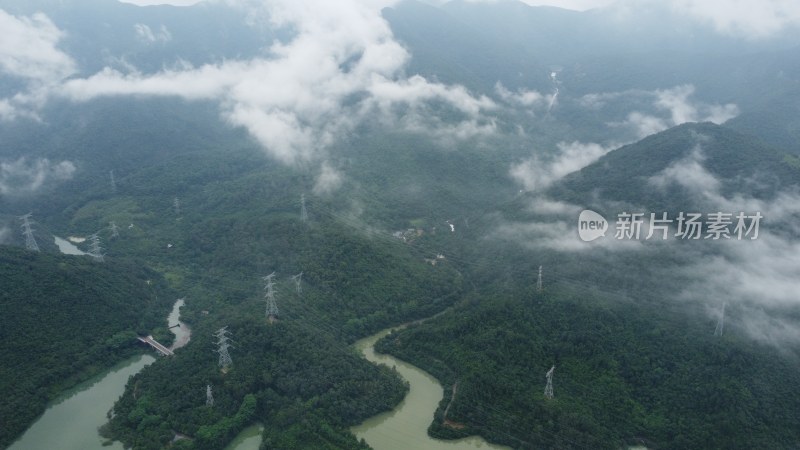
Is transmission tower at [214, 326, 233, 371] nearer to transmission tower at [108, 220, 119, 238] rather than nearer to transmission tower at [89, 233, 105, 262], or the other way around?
transmission tower at [89, 233, 105, 262]

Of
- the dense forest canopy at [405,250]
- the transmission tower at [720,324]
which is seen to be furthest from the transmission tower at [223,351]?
the transmission tower at [720,324]

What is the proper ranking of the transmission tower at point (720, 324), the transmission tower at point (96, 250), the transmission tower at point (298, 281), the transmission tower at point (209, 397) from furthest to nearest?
the transmission tower at point (96, 250) → the transmission tower at point (298, 281) → the transmission tower at point (720, 324) → the transmission tower at point (209, 397)

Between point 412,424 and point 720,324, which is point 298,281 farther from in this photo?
point 720,324

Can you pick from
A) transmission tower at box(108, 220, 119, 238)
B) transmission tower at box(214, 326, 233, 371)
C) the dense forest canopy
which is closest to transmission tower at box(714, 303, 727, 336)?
the dense forest canopy

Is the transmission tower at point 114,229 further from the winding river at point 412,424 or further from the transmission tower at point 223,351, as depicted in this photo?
the winding river at point 412,424

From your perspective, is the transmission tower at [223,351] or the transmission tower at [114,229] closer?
the transmission tower at [223,351]

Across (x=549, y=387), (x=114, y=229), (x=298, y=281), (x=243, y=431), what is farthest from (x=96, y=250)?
(x=549, y=387)

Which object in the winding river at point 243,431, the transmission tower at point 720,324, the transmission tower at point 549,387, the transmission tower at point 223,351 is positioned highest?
the transmission tower at point 720,324

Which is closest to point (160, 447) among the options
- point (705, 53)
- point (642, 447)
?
point (642, 447)

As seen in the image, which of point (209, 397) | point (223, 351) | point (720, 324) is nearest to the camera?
point (209, 397)

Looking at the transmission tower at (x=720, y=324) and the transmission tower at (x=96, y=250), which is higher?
the transmission tower at (x=720, y=324)

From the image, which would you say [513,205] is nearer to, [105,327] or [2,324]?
[105,327]
